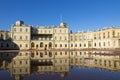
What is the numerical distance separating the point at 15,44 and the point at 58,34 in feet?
64.1

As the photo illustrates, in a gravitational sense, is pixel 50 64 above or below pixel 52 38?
below

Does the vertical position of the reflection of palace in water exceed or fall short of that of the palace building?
it falls short

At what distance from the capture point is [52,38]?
91.7 meters

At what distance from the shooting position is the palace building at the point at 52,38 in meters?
83.1

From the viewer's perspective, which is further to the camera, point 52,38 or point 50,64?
point 52,38

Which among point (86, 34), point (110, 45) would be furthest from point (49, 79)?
point (86, 34)

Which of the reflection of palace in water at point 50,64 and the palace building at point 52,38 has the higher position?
the palace building at point 52,38

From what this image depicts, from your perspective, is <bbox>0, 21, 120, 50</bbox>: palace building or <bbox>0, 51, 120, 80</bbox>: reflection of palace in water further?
<bbox>0, 21, 120, 50</bbox>: palace building

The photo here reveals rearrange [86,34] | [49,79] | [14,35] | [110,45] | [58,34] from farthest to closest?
[86,34] → [58,34] → [14,35] → [110,45] → [49,79]

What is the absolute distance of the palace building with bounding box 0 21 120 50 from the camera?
83.1 metres

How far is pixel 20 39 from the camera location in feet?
282

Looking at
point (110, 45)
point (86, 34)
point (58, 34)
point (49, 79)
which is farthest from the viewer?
point (86, 34)

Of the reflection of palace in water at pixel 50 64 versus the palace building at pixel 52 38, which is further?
the palace building at pixel 52 38

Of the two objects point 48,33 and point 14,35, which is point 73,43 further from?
point 14,35
